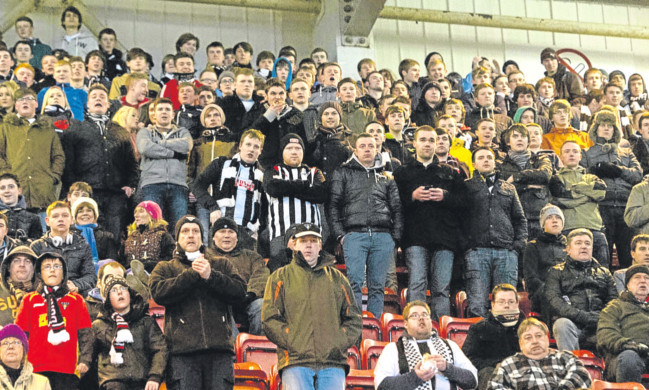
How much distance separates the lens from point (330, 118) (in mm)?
9727

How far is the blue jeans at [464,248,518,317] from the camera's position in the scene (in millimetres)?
8609

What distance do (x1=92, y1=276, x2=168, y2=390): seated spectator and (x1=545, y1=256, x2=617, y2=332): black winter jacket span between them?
3264 mm

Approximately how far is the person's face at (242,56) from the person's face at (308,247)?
6.91 metres

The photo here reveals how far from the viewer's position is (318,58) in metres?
13.9

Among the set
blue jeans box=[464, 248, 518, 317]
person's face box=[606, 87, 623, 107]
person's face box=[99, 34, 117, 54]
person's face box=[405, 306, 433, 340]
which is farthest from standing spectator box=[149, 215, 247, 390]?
person's face box=[606, 87, 623, 107]

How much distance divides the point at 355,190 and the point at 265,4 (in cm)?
872

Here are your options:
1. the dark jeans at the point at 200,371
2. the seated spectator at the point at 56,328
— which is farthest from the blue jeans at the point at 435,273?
the seated spectator at the point at 56,328

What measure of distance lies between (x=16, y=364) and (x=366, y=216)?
3164 mm

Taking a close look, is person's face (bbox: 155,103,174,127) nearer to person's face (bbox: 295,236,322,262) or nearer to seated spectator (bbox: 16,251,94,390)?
seated spectator (bbox: 16,251,94,390)

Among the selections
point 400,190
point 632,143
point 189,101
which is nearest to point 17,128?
point 189,101

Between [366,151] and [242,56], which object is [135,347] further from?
[242,56]

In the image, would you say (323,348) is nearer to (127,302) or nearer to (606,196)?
(127,302)

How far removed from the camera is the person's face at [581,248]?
332 inches

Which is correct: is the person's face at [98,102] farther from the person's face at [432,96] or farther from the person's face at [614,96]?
the person's face at [614,96]
